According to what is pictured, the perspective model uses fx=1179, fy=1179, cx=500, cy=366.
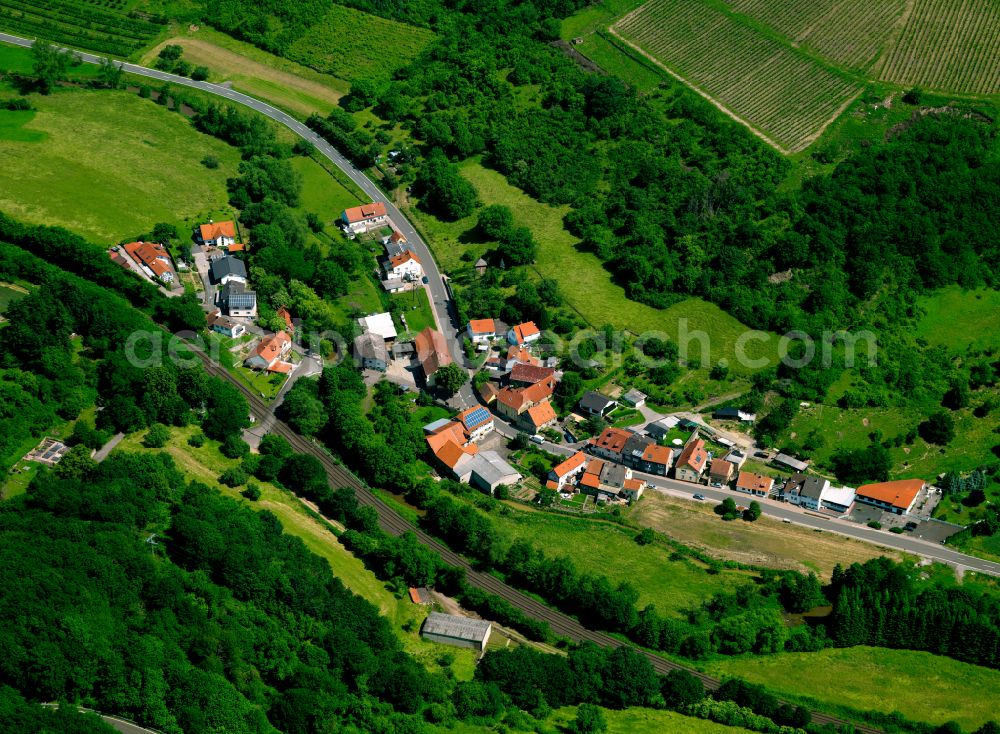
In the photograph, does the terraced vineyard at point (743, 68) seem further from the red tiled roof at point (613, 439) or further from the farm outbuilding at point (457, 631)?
the farm outbuilding at point (457, 631)

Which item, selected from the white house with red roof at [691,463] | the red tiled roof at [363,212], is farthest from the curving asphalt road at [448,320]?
the red tiled roof at [363,212]

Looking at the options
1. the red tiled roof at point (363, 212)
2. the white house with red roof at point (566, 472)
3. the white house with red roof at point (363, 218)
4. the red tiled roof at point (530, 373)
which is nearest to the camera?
the white house with red roof at point (566, 472)

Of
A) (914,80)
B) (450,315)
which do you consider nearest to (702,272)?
(450,315)

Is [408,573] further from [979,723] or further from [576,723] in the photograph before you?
[979,723]

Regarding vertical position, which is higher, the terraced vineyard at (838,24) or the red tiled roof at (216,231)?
the terraced vineyard at (838,24)

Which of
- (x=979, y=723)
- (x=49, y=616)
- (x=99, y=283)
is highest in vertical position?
(x=99, y=283)

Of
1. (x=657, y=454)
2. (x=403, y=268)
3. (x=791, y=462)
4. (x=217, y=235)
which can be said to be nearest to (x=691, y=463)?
(x=657, y=454)
